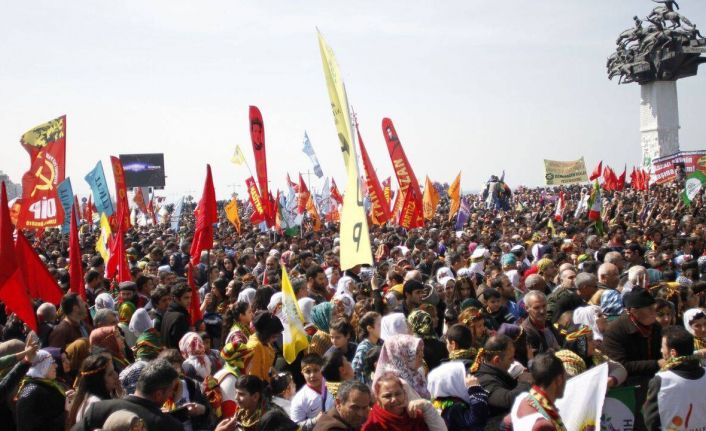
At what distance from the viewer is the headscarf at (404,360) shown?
14.5 ft

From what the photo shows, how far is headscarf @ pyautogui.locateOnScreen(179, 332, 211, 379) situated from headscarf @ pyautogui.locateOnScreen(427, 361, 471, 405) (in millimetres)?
1994

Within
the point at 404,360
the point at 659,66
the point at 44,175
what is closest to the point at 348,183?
the point at 404,360

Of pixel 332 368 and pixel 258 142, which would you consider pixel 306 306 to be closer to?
pixel 332 368

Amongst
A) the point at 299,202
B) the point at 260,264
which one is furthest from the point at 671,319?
the point at 299,202

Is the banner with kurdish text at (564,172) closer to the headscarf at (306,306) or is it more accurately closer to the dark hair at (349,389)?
the headscarf at (306,306)

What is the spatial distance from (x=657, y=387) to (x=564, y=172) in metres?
29.7

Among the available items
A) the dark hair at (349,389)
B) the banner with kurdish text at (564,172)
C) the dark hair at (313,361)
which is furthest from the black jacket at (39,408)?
the banner with kurdish text at (564,172)

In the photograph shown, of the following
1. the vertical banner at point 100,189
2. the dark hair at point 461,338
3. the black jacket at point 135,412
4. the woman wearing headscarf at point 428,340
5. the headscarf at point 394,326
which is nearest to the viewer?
the black jacket at point 135,412

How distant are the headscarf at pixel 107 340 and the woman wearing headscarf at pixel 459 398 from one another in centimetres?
270

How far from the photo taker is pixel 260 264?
1261 centimetres

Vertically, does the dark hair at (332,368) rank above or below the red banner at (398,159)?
below

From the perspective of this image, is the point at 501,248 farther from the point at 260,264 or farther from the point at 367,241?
the point at 367,241

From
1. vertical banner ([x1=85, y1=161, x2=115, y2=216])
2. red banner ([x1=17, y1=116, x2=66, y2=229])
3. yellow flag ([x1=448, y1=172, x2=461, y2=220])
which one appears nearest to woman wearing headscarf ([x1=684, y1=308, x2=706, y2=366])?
red banner ([x1=17, y1=116, x2=66, y2=229])

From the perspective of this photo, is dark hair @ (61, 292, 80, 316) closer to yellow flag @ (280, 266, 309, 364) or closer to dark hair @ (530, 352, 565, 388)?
yellow flag @ (280, 266, 309, 364)
